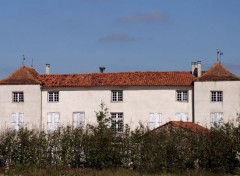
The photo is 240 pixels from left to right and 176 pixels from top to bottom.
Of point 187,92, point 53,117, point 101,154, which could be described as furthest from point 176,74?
point 101,154

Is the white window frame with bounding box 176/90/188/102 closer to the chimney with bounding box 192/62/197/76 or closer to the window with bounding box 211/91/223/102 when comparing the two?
the window with bounding box 211/91/223/102

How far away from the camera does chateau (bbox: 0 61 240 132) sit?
52625mm

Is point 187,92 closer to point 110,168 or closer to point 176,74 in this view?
point 176,74

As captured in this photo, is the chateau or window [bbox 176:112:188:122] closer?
the chateau

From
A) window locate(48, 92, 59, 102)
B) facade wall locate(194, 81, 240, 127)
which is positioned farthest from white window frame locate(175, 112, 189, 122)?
window locate(48, 92, 59, 102)

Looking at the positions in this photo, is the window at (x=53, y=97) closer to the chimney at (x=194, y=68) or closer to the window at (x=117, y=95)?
the window at (x=117, y=95)

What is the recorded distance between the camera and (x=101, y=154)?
127 feet

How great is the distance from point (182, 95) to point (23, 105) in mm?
14409

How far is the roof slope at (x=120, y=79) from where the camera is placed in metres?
53.8

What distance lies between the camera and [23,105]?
54.2m

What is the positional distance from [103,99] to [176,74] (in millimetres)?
7335

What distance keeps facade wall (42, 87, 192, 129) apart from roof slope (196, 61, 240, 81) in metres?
1.80

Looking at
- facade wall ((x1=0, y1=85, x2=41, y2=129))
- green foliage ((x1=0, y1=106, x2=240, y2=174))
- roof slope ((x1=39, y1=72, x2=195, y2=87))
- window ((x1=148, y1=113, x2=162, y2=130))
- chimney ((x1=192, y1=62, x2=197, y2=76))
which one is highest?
chimney ((x1=192, y1=62, x2=197, y2=76))

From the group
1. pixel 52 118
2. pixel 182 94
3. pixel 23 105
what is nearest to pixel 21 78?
pixel 23 105
